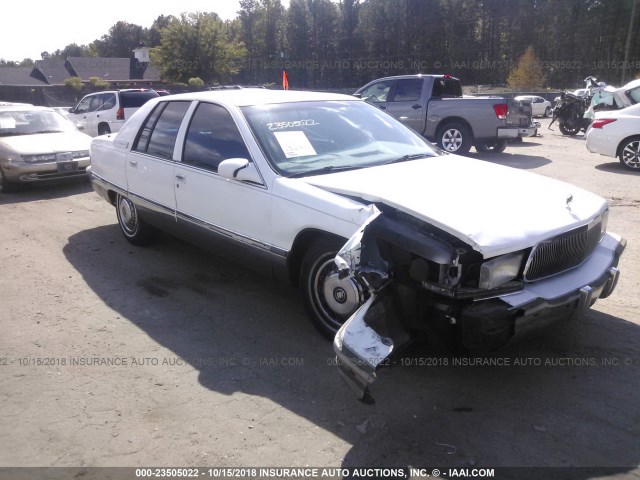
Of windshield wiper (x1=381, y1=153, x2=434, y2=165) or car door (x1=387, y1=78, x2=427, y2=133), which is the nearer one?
windshield wiper (x1=381, y1=153, x2=434, y2=165)

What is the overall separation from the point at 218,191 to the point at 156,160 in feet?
3.93

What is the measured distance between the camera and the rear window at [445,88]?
501 inches

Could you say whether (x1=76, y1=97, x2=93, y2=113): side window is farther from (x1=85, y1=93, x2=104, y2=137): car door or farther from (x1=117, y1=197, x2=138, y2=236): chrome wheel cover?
(x1=117, y1=197, x2=138, y2=236): chrome wheel cover

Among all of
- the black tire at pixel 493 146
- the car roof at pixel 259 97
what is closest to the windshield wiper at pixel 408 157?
the car roof at pixel 259 97

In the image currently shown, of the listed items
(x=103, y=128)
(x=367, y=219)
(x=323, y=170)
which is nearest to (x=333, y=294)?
(x=367, y=219)

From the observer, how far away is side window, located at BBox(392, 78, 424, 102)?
12703 mm

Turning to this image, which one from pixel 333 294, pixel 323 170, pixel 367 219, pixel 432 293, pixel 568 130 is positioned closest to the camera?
pixel 432 293

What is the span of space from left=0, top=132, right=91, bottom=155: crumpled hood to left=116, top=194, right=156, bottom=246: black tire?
4.27 m

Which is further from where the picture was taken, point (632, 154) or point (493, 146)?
point (493, 146)

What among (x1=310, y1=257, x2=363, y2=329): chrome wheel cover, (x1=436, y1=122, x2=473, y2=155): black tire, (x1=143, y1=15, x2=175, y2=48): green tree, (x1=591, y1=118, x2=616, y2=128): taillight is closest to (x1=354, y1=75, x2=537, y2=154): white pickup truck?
(x1=436, y1=122, x2=473, y2=155): black tire

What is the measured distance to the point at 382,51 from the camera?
62.1 m

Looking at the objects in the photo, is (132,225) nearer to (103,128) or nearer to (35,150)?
(35,150)

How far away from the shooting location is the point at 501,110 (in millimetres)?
12211

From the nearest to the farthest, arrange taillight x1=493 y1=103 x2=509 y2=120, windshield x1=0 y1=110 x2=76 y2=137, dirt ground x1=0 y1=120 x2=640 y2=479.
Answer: dirt ground x1=0 y1=120 x2=640 y2=479 → windshield x1=0 y1=110 x2=76 y2=137 → taillight x1=493 y1=103 x2=509 y2=120
